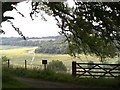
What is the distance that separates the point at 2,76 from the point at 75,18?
761cm

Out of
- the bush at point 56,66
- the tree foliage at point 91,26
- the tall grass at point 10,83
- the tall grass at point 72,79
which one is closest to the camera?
the tall grass at point 10,83

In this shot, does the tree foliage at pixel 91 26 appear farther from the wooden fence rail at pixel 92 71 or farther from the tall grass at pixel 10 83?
the tall grass at pixel 10 83

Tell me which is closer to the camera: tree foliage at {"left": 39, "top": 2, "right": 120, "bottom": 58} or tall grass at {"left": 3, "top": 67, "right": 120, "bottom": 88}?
tall grass at {"left": 3, "top": 67, "right": 120, "bottom": 88}

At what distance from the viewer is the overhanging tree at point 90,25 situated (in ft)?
49.4

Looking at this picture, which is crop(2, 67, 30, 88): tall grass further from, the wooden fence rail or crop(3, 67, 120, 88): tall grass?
the wooden fence rail

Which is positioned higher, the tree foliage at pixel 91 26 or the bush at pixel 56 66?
the tree foliage at pixel 91 26

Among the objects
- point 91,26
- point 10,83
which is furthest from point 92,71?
point 10,83

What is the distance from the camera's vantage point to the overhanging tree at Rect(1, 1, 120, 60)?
15062 mm

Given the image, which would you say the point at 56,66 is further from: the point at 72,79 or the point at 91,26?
the point at 72,79

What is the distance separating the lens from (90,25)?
15977mm

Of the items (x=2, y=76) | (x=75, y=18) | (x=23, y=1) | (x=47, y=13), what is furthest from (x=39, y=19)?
(x=2, y=76)

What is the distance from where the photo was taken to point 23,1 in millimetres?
17734

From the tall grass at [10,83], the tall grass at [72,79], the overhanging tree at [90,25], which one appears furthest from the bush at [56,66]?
the tall grass at [10,83]

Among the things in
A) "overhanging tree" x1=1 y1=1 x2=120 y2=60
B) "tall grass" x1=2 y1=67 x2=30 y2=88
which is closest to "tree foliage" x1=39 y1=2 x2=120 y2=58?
"overhanging tree" x1=1 y1=1 x2=120 y2=60
